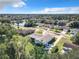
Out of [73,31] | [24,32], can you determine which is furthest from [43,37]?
[73,31]

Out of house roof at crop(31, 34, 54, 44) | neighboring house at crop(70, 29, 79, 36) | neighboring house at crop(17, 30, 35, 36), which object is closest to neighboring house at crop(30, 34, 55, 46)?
house roof at crop(31, 34, 54, 44)

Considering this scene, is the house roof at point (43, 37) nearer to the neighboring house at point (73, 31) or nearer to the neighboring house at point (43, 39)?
the neighboring house at point (43, 39)

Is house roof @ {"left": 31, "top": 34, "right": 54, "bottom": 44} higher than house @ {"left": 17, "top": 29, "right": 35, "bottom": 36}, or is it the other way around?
house @ {"left": 17, "top": 29, "right": 35, "bottom": 36}

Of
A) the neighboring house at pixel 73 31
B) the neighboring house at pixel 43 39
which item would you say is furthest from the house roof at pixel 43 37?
the neighboring house at pixel 73 31

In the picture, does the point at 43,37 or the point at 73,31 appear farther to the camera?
the point at 43,37

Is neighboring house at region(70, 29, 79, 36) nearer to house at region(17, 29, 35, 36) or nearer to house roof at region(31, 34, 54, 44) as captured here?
house roof at region(31, 34, 54, 44)

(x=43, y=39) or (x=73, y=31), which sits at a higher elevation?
(x=73, y=31)

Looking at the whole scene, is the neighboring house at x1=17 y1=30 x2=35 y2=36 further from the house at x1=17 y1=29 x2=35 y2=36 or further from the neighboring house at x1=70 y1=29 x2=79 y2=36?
the neighboring house at x1=70 y1=29 x2=79 y2=36

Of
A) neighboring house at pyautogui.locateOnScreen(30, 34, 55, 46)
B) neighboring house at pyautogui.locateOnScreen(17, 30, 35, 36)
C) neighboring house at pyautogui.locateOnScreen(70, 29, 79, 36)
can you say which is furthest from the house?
neighboring house at pyautogui.locateOnScreen(70, 29, 79, 36)

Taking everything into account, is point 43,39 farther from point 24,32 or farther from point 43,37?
point 24,32

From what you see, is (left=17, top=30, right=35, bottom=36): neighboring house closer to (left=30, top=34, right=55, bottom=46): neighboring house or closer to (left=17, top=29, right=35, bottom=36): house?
(left=17, top=29, right=35, bottom=36): house

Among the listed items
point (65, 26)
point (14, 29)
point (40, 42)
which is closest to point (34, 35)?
point (40, 42)

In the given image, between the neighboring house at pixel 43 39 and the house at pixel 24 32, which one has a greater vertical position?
the house at pixel 24 32

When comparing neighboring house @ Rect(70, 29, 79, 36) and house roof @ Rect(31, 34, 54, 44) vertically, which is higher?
neighboring house @ Rect(70, 29, 79, 36)
